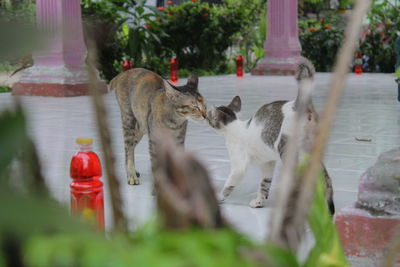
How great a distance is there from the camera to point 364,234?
119 inches

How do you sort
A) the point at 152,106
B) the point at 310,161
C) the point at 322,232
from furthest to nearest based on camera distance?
the point at 152,106 < the point at 322,232 < the point at 310,161

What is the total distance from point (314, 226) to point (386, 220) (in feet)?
7.33

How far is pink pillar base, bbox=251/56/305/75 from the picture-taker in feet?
51.7

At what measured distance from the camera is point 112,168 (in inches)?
24.0

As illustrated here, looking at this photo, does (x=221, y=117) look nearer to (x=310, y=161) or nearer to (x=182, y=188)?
(x=310, y=161)

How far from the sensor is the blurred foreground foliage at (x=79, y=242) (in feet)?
1.50

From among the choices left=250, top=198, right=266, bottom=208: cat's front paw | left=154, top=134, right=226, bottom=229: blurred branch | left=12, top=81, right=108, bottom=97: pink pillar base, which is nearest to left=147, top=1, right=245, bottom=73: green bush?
left=12, top=81, right=108, bottom=97: pink pillar base

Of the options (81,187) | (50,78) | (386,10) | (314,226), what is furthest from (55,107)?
(386,10)

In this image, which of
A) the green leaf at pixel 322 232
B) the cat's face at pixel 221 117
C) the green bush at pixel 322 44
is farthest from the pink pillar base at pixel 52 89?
the green leaf at pixel 322 232

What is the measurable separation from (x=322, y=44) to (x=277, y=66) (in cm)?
250

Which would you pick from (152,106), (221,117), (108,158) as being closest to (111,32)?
(152,106)

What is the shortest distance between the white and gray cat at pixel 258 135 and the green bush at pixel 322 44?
1378 centimetres

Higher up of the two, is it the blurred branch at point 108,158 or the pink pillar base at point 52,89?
the blurred branch at point 108,158

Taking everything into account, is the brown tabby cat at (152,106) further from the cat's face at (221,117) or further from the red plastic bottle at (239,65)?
the red plastic bottle at (239,65)
